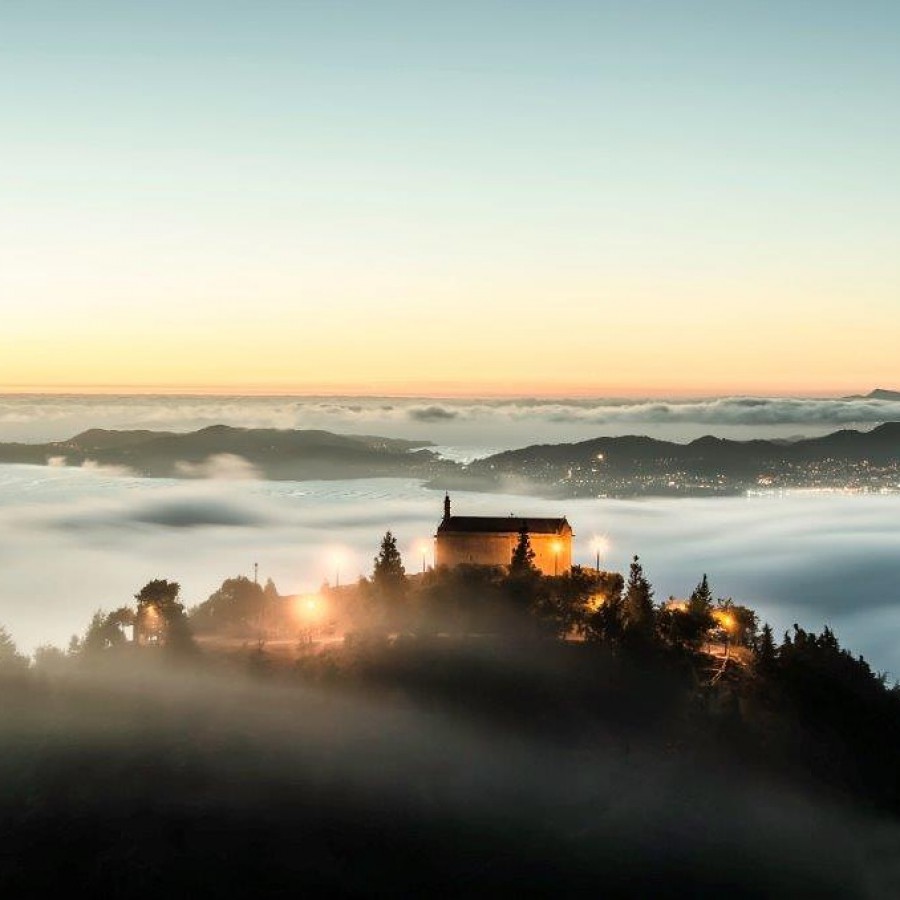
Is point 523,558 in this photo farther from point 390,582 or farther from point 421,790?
point 421,790

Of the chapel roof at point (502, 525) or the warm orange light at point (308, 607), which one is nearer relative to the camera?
the chapel roof at point (502, 525)

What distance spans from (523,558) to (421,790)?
30473 millimetres

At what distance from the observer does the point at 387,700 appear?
114 metres

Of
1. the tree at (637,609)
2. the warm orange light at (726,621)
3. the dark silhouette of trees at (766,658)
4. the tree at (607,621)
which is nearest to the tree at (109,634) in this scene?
the tree at (607,621)

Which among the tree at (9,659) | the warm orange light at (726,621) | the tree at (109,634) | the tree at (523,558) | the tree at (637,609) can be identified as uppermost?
the tree at (523,558)

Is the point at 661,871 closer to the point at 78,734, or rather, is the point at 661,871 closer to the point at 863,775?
the point at 863,775

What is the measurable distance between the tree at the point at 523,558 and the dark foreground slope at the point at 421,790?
1091 cm

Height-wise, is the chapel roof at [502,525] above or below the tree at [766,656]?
above

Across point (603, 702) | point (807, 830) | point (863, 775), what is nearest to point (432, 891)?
point (603, 702)

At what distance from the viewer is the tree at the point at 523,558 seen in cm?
12425

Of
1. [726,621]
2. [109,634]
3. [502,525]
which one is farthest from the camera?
[502,525]

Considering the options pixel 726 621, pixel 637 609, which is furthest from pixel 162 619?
pixel 726 621

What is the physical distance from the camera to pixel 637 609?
4783 inches

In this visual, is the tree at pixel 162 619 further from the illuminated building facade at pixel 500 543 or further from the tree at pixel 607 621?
the tree at pixel 607 621
